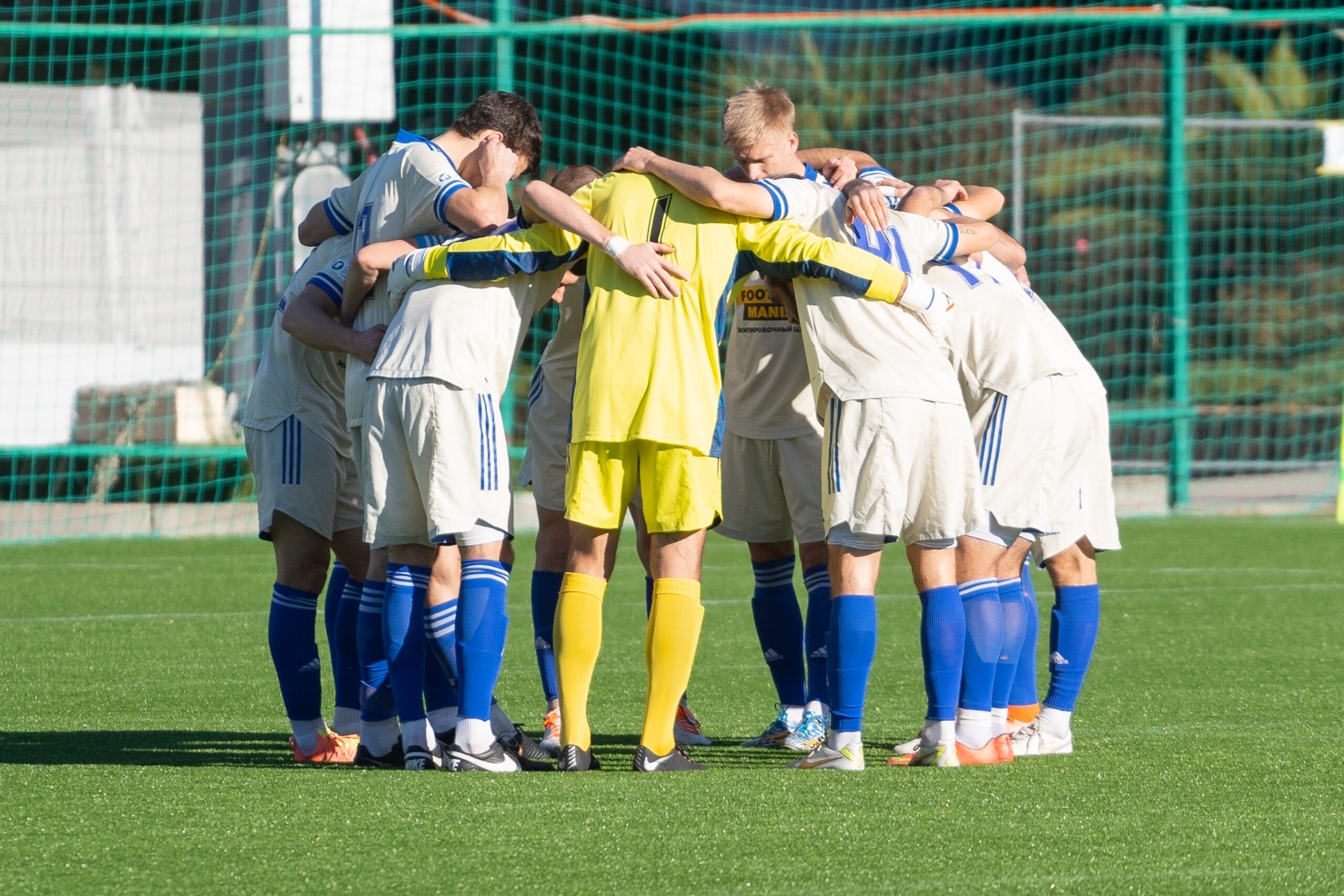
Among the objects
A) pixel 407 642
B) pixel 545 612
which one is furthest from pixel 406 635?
pixel 545 612

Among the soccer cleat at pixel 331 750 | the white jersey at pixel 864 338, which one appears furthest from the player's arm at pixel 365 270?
the soccer cleat at pixel 331 750

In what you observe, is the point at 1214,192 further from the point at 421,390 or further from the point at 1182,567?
the point at 421,390

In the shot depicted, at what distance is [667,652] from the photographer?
4.14 metres

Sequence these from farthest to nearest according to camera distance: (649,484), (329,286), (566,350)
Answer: (566,350) < (329,286) < (649,484)

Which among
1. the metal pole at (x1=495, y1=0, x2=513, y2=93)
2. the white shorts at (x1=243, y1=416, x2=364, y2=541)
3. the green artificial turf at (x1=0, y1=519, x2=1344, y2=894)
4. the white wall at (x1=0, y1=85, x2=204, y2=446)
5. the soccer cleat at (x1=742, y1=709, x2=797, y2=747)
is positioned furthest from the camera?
the white wall at (x1=0, y1=85, x2=204, y2=446)

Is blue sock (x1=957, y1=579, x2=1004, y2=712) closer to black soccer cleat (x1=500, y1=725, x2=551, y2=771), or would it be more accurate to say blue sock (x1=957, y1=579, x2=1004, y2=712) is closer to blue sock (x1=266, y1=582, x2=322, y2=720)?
black soccer cleat (x1=500, y1=725, x2=551, y2=771)

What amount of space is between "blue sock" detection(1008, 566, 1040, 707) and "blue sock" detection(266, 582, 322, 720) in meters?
1.98

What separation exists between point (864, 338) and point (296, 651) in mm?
1804

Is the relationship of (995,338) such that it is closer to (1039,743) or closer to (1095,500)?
(1095,500)

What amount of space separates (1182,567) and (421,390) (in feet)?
21.8

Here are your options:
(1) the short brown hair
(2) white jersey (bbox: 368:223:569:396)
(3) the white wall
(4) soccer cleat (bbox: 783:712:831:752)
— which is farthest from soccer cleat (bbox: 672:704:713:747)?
(3) the white wall

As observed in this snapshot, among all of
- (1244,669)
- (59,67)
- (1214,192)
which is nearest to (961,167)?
(1214,192)

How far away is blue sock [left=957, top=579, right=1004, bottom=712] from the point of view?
14.3 feet

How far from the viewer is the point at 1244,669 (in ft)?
19.7
